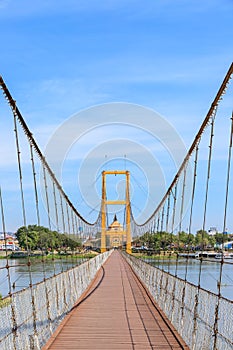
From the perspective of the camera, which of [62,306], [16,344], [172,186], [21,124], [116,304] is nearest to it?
[16,344]

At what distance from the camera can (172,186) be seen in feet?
41.3

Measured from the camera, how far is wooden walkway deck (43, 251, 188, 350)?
627 centimetres

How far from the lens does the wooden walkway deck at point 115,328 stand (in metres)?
6.27

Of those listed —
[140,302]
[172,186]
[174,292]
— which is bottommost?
[140,302]

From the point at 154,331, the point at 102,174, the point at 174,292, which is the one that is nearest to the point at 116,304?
the point at 174,292

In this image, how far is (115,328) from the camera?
7395 mm

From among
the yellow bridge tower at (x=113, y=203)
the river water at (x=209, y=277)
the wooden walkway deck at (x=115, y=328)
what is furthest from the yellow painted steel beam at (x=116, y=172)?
the wooden walkway deck at (x=115, y=328)

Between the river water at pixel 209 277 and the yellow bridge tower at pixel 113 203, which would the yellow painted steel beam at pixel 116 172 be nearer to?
the yellow bridge tower at pixel 113 203

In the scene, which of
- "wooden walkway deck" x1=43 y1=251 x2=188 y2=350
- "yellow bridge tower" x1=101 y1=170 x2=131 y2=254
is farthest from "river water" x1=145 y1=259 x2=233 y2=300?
"yellow bridge tower" x1=101 y1=170 x2=131 y2=254

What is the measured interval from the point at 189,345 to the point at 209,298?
751mm

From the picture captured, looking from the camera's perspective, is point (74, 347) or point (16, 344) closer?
point (16, 344)

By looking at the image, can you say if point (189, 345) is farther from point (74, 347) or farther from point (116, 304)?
point (116, 304)

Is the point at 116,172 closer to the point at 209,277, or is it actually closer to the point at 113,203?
the point at 113,203

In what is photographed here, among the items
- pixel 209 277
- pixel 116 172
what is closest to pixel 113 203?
pixel 116 172
